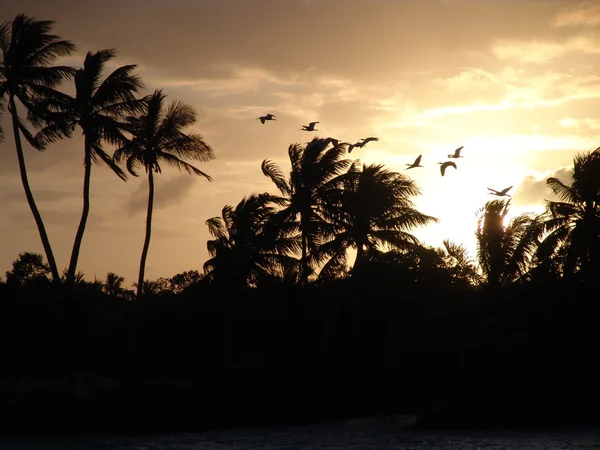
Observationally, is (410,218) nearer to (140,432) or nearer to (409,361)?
(409,361)

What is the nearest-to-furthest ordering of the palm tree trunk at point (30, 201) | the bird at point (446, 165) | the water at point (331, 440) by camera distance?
the water at point (331, 440) < the bird at point (446, 165) < the palm tree trunk at point (30, 201)

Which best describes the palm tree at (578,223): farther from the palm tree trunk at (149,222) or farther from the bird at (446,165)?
the palm tree trunk at (149,222)

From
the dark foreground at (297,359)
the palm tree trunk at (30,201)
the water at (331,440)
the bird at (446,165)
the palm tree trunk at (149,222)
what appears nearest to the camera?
the water at (331,440)

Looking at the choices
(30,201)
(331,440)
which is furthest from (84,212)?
(331,440)

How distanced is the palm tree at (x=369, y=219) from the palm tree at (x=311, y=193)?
497mm

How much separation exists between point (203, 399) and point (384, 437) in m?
6.82

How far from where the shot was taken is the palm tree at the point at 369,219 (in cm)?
3831

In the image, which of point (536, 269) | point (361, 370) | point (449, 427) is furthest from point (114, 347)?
point (536, 269)

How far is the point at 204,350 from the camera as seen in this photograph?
32.2 metres

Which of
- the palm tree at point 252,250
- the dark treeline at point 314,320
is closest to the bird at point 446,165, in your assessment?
the dark treeline at point 314,320

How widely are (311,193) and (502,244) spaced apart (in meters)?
8.62

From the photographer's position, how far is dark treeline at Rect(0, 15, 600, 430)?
29469 mm

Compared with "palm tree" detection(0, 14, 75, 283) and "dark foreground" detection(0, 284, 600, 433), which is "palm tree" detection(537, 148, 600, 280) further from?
"palm tree" detection(0, 14, 75, 283)

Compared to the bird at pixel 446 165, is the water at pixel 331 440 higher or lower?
lower
